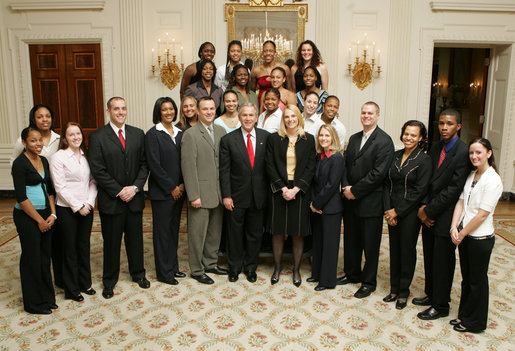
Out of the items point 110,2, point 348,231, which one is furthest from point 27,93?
point 348,231

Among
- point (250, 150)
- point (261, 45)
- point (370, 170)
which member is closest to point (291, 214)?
point (250, 150)

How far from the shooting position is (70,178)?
3939mm

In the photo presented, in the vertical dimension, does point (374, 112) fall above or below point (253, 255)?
above

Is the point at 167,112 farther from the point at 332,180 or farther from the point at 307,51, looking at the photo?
the point at 307,51

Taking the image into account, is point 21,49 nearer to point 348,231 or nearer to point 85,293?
point 85,293

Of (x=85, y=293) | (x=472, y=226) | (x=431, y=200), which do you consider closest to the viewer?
(x=472, y=226)

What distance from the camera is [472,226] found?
335 cm

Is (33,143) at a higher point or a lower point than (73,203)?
higher

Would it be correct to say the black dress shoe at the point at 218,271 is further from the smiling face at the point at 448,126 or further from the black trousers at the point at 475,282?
the smiling face at the point at 448,126

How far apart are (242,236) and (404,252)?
1.67 meters

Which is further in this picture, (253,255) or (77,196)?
(253,255)

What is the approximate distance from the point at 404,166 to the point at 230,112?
1.93 metres

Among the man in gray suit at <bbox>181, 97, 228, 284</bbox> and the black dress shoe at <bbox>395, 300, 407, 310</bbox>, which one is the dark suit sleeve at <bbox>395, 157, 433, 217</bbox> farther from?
the man in gray suit at <bbox>181, 97, 228, 284</bbox>

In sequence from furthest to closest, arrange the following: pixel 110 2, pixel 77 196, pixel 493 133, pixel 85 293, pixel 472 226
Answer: pixel 493 133
pixel 110 2
pixel 85 293
pixel 77 196
pixel 472 226
